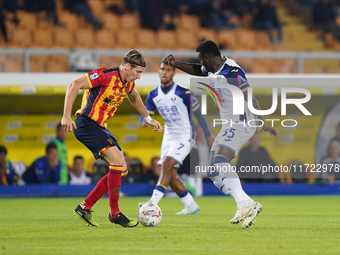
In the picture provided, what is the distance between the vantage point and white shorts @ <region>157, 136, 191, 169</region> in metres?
8.42

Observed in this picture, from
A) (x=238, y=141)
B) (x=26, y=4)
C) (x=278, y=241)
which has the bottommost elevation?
(x=278, y=241)

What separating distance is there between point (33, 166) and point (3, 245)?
887 centimetres

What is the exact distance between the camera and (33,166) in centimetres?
1358

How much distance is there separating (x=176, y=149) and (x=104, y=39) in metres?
8.19

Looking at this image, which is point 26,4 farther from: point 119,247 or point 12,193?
point 119,247

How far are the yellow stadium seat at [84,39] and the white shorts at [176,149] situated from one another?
7492mm

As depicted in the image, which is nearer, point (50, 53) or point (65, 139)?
point (50, 53)

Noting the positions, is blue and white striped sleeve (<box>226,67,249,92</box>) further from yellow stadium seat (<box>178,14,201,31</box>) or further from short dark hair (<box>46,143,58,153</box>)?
yellow stadium seat (<box>178,14,201,31</box>)

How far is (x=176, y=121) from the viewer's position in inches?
346

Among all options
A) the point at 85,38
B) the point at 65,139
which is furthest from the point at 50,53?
the point at 85,38

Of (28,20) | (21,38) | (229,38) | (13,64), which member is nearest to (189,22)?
(229,38)

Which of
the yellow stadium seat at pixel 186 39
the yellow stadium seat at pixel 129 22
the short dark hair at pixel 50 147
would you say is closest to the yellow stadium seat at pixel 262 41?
the yellow stadium seat at pixel 186 39

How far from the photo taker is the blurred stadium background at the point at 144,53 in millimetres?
12234

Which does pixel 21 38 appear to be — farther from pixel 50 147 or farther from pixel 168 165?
pixel 168 165
